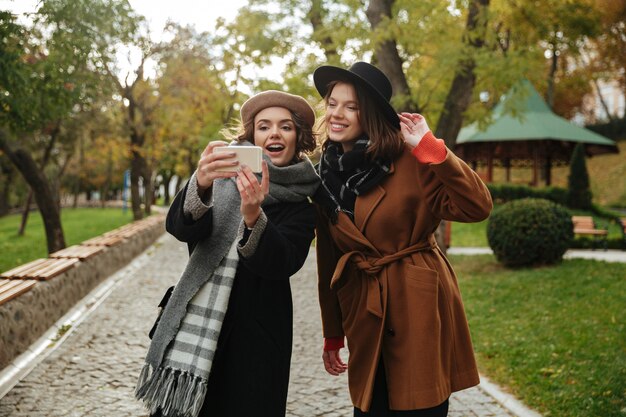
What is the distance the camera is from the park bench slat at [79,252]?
8.93 m

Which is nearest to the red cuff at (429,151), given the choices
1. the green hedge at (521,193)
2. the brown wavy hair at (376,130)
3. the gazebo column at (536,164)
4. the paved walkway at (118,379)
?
the brown wavy hair at (376,130)

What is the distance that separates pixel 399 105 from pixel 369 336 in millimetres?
7533

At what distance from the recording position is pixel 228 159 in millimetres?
2336

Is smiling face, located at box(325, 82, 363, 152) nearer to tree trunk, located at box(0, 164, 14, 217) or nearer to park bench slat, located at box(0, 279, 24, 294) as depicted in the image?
park bench slat, located at box(0, 279, 24, 294)

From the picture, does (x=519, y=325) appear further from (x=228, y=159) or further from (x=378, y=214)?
(x=228, y=159)

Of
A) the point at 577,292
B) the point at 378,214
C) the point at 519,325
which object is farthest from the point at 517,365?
the point at 378,214

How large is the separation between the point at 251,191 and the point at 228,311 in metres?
0.61

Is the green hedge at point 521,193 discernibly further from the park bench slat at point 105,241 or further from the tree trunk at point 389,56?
the park bench slat at point 105,241

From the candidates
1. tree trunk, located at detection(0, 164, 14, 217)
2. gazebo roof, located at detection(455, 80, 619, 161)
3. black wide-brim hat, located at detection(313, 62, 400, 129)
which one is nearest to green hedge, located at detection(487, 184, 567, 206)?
gazebo roof, located at detection(455, 80, 619, 161)

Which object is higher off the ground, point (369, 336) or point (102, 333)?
point (369, 336)

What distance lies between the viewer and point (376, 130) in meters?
2.73

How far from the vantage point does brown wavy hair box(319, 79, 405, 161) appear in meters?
2.69

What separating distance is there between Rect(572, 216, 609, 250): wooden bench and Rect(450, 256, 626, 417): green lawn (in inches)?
180

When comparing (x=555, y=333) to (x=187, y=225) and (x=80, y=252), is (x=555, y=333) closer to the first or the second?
(x=187, y=225)
